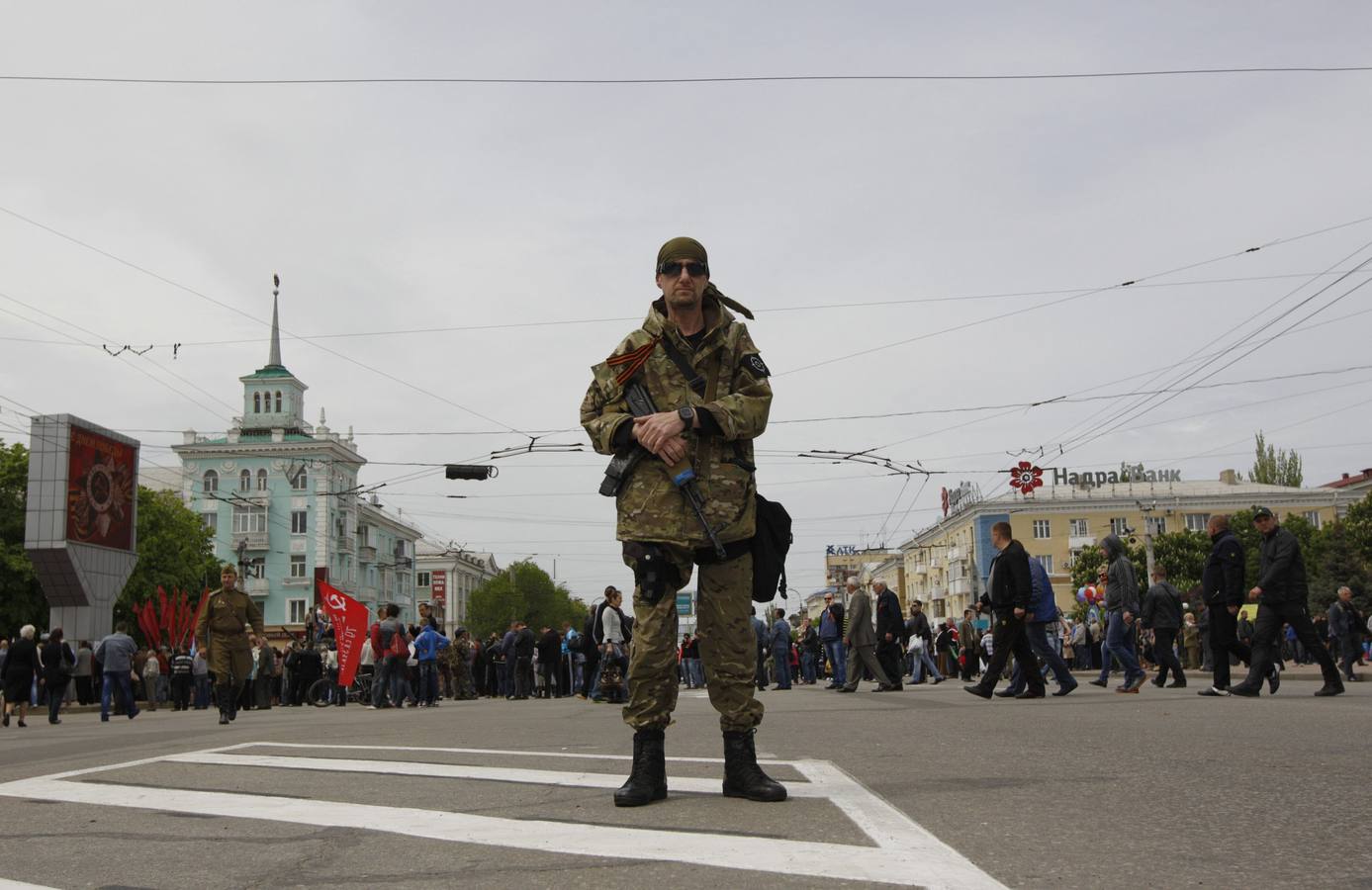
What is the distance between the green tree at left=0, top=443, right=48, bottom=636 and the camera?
1895 inches

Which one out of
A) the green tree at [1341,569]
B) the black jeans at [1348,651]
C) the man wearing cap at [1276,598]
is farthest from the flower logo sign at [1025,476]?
the man wearing cap at [1276,598]

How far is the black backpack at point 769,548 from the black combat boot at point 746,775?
523mm

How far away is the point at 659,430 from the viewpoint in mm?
4336

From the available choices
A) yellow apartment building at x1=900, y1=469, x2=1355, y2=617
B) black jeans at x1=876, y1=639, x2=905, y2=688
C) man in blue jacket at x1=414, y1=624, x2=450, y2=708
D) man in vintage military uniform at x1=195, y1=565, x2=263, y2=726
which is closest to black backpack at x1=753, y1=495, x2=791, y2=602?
man in vintage military uniform at x1=195, y1=565, x2=263, y2=726

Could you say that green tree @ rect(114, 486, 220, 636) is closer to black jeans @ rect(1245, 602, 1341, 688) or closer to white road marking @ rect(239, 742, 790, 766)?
black jeans @ rect(1245, 602, 1341, 688)

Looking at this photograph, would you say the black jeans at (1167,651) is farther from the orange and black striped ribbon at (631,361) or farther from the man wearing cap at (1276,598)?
the orange and black striped ribbon at (631,361)

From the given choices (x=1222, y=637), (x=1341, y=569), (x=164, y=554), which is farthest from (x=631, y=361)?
(x=1341, y=569)

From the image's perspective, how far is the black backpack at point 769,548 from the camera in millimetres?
4570

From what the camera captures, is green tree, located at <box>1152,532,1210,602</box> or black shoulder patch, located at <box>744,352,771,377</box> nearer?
black shoulder patch, located at <box>744,352,771,377</box>

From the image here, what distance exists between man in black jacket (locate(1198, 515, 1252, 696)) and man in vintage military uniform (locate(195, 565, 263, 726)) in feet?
35.3

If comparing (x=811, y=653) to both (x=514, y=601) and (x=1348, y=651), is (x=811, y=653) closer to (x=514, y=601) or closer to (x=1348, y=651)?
(x=1348, y=651)

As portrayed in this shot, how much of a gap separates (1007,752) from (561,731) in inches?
150

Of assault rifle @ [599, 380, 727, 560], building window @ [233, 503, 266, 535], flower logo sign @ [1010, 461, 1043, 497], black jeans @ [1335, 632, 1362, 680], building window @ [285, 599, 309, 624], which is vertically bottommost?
black jeans @ [1335, 632, 1362, 680]

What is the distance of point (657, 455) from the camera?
4.39m
